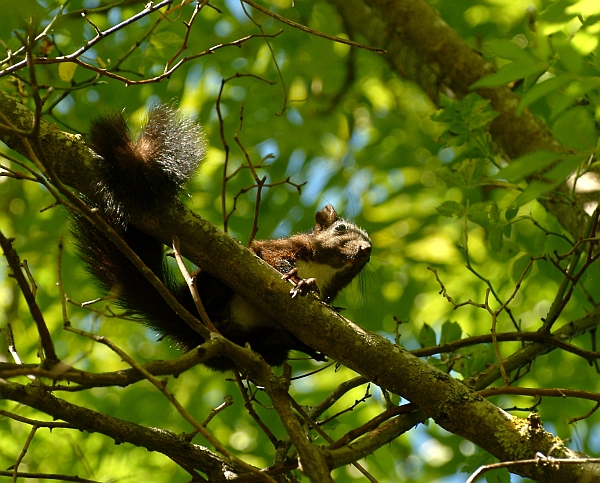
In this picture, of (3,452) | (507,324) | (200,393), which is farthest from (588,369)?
(3,452)

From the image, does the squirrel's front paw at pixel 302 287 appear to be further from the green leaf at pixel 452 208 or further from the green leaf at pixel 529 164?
the green leaf at pixel 529 164

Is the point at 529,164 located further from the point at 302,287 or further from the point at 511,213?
the point at 511,213

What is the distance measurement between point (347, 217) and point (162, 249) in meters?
1.65

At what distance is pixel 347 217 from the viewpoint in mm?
4090

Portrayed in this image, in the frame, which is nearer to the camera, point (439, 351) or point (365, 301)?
point (439, 351)

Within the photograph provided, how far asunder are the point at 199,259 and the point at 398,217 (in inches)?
89.9

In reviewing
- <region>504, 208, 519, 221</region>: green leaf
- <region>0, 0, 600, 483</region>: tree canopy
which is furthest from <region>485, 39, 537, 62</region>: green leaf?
<region>504, 208, 519, 221</region>: green leaf

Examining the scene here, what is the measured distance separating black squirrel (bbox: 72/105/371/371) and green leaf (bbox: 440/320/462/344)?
0.54 m

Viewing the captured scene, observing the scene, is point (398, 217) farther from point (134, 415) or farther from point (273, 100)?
point (134, 415)

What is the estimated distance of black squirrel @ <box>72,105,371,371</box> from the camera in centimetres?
223

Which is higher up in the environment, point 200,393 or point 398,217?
point 398,217

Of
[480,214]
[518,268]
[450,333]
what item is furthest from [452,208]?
[450,333]

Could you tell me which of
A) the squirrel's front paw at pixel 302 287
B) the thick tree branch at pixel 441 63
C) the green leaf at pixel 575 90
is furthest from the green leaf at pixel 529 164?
the thick tree branch at pixel 441 63

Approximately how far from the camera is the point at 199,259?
2.22 metres
